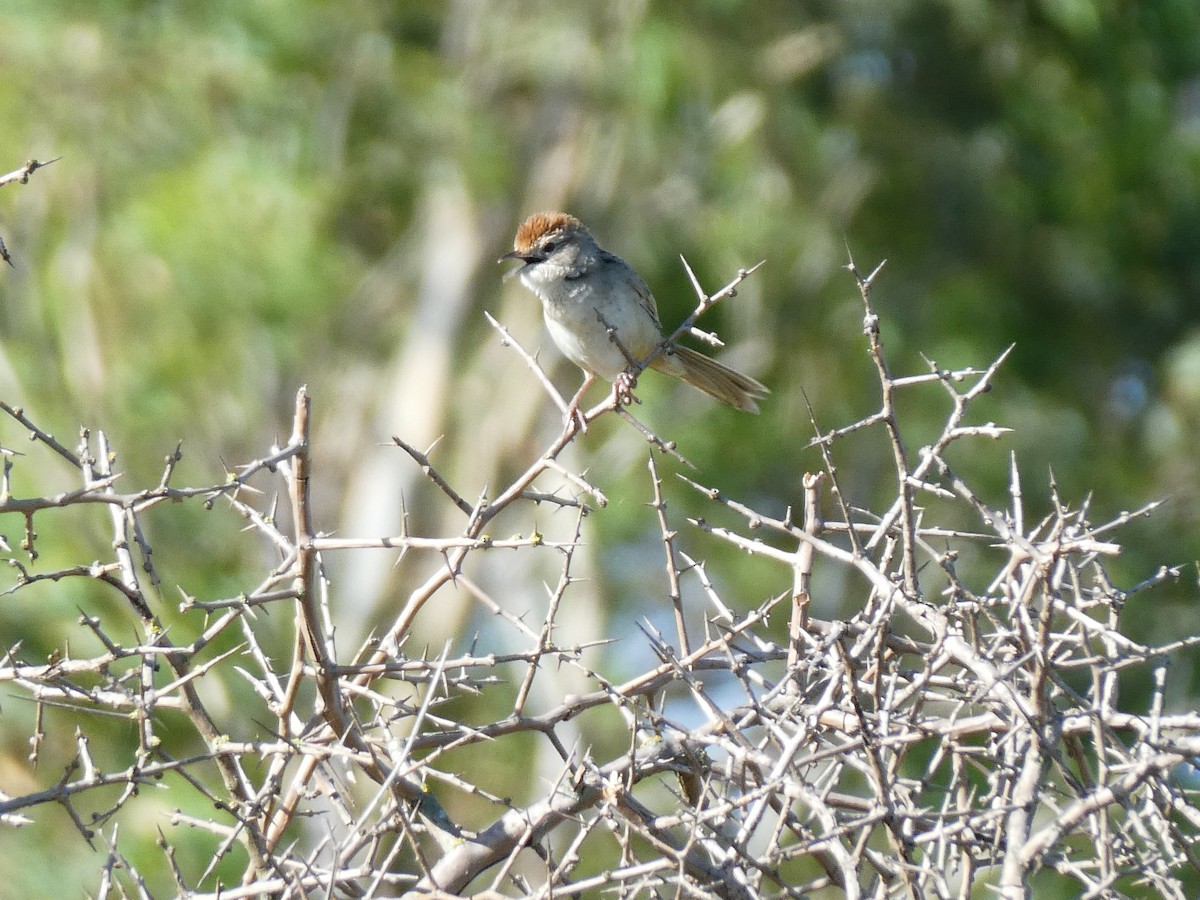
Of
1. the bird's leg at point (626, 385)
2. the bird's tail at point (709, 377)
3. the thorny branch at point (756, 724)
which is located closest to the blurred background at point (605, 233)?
the bird's tail at point (709, 377)

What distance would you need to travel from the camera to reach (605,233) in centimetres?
1336

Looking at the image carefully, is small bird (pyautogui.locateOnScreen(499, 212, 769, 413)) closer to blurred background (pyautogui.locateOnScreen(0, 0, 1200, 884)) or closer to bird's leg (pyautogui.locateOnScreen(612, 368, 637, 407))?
bird's leg (pyautogui.locateOnScreen(612, 368, 637, 407))

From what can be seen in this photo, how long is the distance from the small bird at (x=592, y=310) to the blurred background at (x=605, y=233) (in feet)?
21.1

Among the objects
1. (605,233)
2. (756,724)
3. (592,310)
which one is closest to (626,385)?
(592,310)

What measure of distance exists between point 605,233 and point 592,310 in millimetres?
7485

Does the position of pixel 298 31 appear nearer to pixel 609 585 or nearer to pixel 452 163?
pixel 452 163

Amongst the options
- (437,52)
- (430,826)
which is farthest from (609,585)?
(430,826)

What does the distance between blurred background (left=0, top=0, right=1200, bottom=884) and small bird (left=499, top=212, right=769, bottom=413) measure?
21.1 ft

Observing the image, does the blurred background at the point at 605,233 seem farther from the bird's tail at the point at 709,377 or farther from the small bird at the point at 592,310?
the bird's tail at the point at 709,377

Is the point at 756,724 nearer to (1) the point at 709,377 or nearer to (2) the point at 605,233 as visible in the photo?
(1) the point at 709,377

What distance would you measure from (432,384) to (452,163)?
6.57 ft

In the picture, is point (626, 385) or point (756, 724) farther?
point (626, 385)

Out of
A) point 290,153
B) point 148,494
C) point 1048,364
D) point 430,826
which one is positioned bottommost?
point 430,826

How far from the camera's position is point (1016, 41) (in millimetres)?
14016
